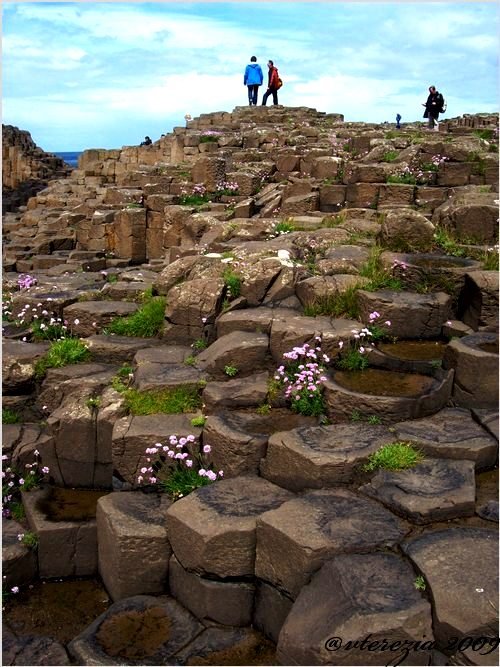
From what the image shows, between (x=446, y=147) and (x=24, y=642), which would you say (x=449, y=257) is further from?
(x=446, y=147)

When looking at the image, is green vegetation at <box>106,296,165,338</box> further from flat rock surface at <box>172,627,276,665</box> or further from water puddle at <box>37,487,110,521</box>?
flat rock surface at <box>172,627,276,665</box>

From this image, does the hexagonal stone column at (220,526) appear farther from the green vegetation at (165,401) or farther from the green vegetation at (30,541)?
the green vegetation at (30,541)

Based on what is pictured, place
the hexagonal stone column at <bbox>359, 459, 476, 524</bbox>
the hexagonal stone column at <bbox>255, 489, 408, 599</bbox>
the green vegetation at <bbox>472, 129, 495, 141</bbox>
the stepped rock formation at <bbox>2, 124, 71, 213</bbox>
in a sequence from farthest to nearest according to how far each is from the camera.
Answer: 1. the stepped rock formation at <bbox>2, 124, 71, 213</bbox>
2. the green vegetation at <bbox>472, 129, 495, 141</bbox>
3. the hexagonal stone column at <bbox>359, 459, 476, 524</bbox>
4. the hexagonal stone column at <bbox>255, 489, 408, 599</bbox>

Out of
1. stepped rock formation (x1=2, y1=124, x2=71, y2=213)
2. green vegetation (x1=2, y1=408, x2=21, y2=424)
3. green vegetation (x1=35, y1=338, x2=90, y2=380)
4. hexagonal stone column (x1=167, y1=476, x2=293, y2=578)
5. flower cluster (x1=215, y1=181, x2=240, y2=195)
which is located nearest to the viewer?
hexagonal stone column (x1=167, y1=476, x2=293, y2=578)

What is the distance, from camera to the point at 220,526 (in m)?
5.02

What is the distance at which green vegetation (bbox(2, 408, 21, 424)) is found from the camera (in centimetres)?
791

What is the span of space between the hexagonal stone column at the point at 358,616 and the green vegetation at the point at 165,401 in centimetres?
259

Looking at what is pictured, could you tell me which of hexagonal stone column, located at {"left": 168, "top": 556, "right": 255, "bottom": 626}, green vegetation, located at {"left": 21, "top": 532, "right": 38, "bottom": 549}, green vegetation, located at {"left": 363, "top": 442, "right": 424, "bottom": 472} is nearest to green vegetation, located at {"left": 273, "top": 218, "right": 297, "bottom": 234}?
green vegetation, located at {"left": 363, "top": 442, "right": 424, "bottom": 472}

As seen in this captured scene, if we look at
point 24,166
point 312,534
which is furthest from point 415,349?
point 24,166

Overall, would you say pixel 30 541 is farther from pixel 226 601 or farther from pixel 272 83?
pixel 272 83

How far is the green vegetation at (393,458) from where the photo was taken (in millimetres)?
5363

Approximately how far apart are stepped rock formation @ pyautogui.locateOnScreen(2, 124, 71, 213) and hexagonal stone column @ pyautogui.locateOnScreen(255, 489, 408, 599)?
30.3 metres

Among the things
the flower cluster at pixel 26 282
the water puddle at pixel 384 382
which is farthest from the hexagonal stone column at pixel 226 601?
the flower cluster at pixel 26 282

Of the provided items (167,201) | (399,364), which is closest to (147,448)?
(399,364)
